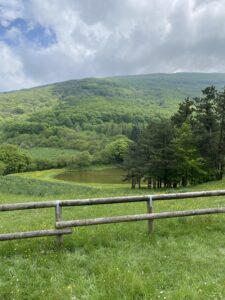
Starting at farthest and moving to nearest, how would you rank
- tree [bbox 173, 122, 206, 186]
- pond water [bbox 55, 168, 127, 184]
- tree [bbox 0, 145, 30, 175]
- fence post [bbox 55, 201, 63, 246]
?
tree [bbox 0, 145, 30, 175] < pond water [bbox 55, 168, 127, 184] < tree [bbox 173, 122, 206, 186] < fence post [bbox 55, 201, 63, 246]

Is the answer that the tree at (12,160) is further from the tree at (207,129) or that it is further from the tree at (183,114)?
the tree at (207,129)

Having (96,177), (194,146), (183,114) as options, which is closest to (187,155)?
(194,146)

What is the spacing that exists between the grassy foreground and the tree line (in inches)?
1646

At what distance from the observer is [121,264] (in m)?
8.45

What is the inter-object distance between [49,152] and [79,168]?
46495 millimetres

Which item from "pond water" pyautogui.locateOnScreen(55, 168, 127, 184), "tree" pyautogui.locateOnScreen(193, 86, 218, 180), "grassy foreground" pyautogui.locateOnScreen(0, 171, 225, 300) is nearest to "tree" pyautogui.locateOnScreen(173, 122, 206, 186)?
"tree" pyautogui.locateOnScreen(193, 86, 218, 180)

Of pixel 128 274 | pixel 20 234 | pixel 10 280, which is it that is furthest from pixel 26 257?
pixel 128 274

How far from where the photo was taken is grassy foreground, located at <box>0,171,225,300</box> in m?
7.13

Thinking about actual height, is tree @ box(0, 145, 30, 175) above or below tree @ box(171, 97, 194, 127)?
below

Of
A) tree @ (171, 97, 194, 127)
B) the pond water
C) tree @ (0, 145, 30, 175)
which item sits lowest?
the pond water

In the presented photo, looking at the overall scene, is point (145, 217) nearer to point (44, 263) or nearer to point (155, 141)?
point (44, 263)

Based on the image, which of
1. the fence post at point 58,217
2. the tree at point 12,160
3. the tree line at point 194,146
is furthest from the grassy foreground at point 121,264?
the tree at point 12,160

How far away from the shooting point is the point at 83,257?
8922 mm

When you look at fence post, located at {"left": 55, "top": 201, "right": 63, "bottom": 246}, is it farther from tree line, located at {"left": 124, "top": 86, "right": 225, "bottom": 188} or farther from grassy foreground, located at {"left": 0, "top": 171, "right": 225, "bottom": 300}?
tree line, located at {"left": 124, "top": 86, "right": 225, "bottom": 188}
